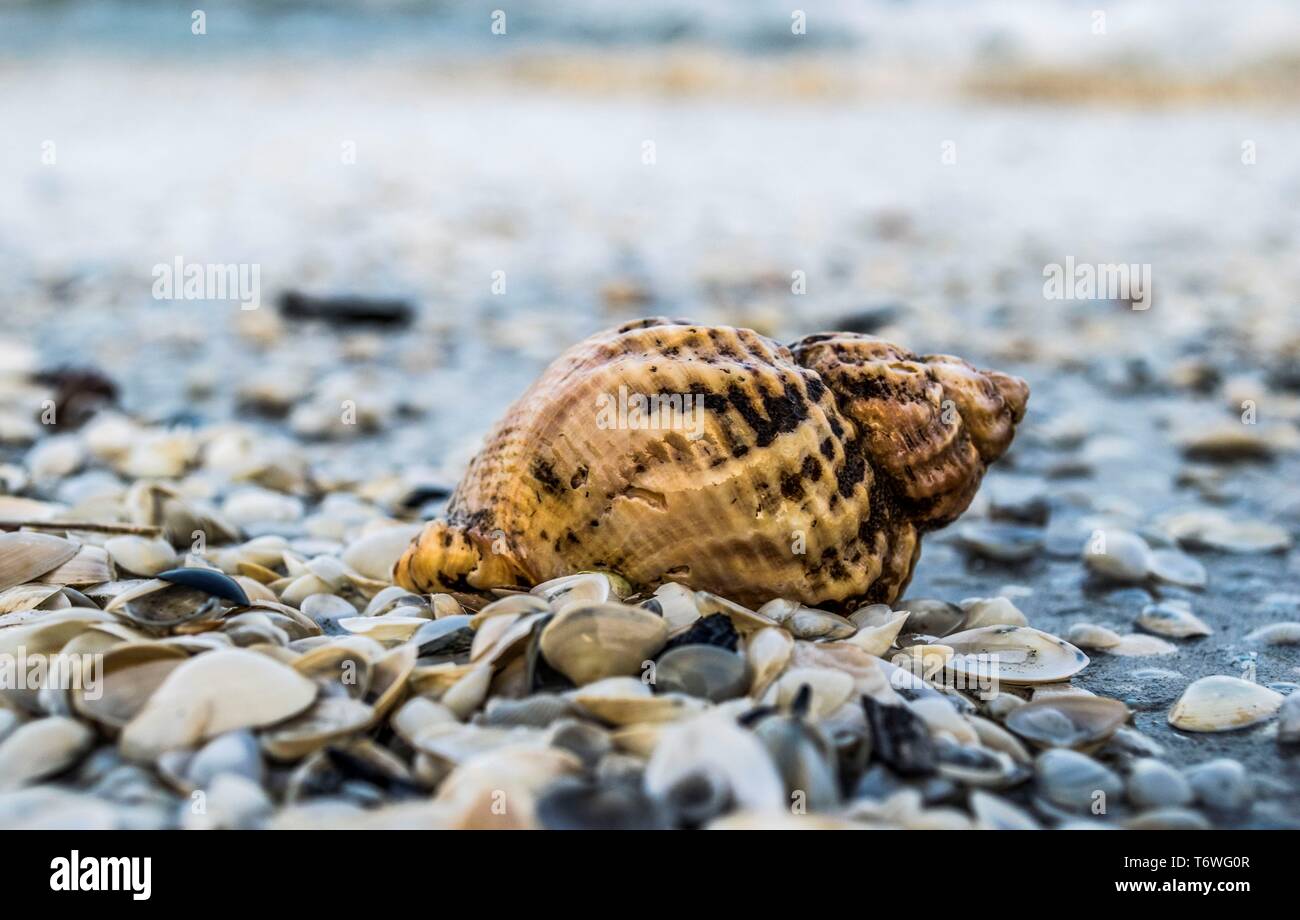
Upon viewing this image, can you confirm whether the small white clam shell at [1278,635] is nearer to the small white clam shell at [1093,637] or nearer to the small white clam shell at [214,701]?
the small white clam shell at [1093,637]

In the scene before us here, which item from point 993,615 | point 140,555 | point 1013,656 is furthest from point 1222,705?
point 140,555

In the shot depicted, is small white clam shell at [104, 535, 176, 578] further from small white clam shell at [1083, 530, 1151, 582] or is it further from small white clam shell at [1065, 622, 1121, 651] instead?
small white clam shell at [1083, 530, 1151, 582]

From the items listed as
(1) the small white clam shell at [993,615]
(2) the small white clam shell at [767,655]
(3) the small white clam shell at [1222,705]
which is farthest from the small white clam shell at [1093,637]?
(2) the small white clam shell at [767,655]

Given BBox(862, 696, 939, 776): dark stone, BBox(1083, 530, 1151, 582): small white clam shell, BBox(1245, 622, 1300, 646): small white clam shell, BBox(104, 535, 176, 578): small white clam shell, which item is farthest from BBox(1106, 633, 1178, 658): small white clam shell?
BBox(104, 535, 176, 578): small white clam shell

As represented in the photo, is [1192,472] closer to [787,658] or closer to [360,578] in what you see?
[787,658]

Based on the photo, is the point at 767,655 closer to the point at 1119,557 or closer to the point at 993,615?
the point at 993,615

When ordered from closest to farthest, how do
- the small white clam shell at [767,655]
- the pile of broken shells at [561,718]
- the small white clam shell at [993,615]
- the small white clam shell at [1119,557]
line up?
the pile of broken shells at [561,718] → the small white clam shell at [767,655] → the small white clam shell at [993,615] → the small white clam shell at [1119,557]
